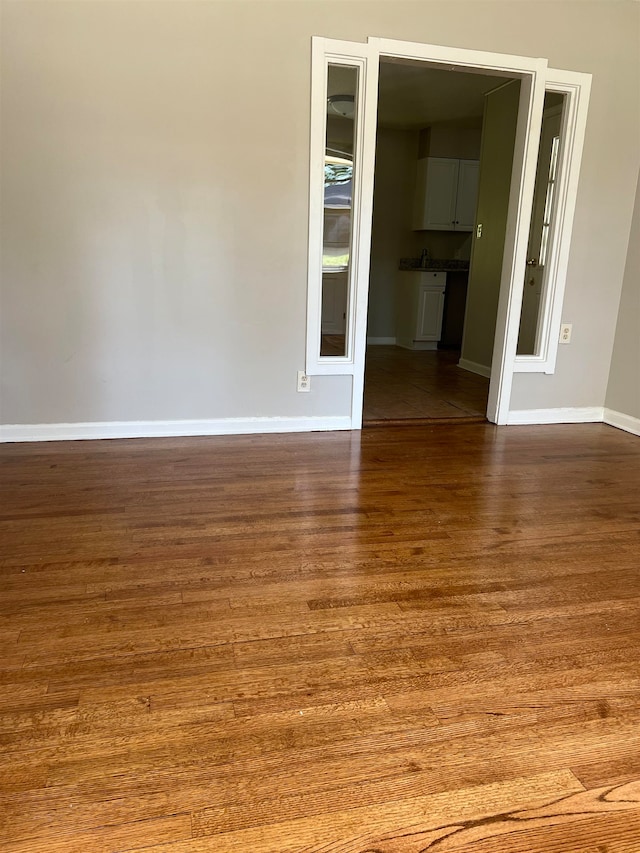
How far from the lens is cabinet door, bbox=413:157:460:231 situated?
7.16 metres

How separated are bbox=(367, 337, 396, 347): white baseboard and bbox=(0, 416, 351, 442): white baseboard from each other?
4221 millimetres

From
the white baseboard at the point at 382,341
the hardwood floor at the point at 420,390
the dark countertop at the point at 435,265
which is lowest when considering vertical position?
the white baseboard at the point at 382,341

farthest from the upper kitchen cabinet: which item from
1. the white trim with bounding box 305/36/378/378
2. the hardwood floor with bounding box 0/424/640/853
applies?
the hardwood floor with bounding box 0/424/640/853

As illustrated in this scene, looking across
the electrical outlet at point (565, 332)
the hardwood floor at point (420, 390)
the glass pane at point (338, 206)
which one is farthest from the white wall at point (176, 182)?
the electrical outlet at point (565, 332)

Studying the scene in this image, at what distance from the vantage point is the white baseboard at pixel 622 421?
3.98 metres

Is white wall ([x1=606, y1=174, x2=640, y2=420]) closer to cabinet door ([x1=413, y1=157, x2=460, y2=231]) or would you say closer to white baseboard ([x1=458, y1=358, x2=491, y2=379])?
white baseboard ([x1=458, y1=358, x2=491, y2=379])

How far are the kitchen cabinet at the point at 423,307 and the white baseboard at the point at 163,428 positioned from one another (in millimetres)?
3901

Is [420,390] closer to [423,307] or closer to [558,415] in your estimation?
[558,415]

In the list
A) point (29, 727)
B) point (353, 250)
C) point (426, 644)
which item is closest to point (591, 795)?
point (426, 644)

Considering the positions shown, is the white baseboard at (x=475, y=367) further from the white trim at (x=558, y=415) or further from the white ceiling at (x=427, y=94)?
the white ceiling at (x=427, y=94)

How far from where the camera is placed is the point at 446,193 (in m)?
7.25

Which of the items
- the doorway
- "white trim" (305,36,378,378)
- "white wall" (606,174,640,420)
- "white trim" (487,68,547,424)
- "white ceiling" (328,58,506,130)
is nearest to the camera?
"white trim" (305,36,378,378)

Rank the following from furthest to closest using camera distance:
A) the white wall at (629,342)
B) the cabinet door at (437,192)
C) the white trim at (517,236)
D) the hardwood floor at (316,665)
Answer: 1. the cabinet door at (437,192)
2. the white wall at (629,342)
3. the white trim at (517,236)
4. the hardwood floor at (316,665)

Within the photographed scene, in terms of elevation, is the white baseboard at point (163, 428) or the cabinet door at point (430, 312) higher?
the cabinet door at point (430, 312)
